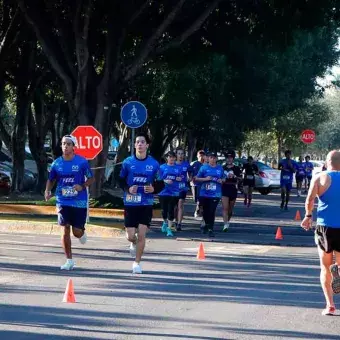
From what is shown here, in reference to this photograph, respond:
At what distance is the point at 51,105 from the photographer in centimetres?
3850

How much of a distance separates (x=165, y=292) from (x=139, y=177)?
2185 mm

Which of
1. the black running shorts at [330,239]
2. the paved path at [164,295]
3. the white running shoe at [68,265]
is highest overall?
the black running shorts at [330,239]

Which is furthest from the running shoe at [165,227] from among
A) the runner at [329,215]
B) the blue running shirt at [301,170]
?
the blue running shirt at [301,170]

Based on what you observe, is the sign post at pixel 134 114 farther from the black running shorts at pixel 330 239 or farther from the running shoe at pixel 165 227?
the black running shorts at pixel 330 239

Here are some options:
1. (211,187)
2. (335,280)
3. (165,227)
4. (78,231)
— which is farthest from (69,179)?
(165,227)

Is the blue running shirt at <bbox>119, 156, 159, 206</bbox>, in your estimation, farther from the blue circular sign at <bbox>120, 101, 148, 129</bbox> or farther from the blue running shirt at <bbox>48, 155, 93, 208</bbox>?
the blue circular sign at <bbox>120, 101, 148, 129</bbox>

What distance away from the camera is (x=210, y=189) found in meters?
19.2

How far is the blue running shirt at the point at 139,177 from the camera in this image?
520 inches

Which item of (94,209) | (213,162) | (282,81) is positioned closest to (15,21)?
(94,209)

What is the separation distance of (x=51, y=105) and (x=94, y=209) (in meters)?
17.1

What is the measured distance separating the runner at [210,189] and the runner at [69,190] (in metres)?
5.85

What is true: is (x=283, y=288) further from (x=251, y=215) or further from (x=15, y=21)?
(x=15, y=21)

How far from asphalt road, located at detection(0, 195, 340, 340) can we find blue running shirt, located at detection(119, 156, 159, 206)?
1.04 metres

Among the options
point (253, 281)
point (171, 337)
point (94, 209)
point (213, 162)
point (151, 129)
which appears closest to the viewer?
point (171, 337)
